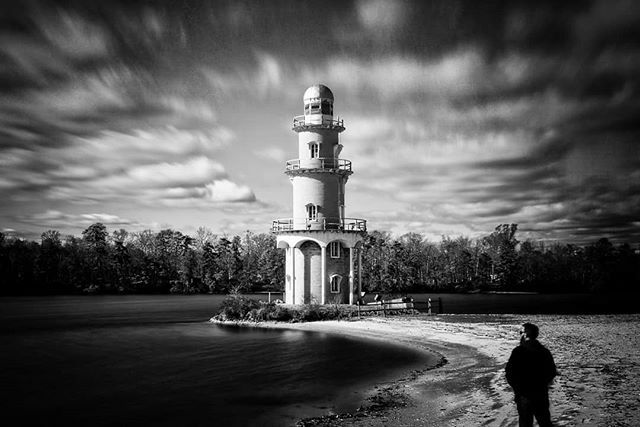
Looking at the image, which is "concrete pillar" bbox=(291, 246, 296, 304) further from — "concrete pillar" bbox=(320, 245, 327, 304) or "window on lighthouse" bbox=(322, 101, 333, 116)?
"window on lighthouse" bbox=(322, 101, 333, 116)

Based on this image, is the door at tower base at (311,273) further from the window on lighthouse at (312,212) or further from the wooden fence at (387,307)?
the wooden fence at (387,307)

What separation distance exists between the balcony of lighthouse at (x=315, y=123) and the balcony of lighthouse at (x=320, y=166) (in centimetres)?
257

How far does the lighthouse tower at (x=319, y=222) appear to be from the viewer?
43.0 meters

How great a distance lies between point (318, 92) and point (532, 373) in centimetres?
3761

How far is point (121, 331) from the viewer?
42.2 metres

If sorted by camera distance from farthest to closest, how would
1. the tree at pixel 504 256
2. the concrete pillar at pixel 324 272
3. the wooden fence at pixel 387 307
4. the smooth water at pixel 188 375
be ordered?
the tree at pixel 504 256
the concrete pillar at pixel 324 272
the wooden fence at pixel 387 307
the smooth water at pixel 188 375

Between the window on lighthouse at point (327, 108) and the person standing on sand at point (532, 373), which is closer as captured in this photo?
the person standing on sand at point (532, 373)

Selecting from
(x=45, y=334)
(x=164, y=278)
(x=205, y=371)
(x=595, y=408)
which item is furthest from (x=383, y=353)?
(x=164, y=278)

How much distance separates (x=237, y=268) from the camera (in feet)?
374

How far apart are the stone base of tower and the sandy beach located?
10134 millimetres

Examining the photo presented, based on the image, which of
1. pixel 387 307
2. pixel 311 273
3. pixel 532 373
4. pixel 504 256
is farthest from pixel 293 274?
pixel 504 256

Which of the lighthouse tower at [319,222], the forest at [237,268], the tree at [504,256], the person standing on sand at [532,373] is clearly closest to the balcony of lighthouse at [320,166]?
the lighthouse tower at [319,222]

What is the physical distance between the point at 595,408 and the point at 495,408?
2405mm

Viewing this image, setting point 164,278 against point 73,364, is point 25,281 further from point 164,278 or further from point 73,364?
point 73,364
